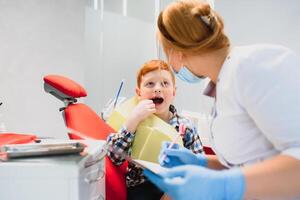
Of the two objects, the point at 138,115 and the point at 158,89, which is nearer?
the point at 138,115

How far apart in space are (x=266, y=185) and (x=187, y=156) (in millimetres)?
402

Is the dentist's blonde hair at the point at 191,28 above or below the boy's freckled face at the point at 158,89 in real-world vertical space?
above

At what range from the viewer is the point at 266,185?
0.83 metres

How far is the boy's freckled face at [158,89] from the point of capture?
1.72 m

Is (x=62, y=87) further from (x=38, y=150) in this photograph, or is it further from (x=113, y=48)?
(x=113, y=48)

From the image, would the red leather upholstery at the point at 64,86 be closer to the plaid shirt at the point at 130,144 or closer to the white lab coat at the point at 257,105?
the plaid shirt at the point at 130,144

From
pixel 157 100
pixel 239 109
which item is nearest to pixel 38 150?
pixel 239 109

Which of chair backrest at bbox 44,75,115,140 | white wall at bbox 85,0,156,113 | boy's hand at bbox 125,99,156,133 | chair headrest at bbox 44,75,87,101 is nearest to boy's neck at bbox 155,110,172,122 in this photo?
boy's hand at bbox 125,99,156,133

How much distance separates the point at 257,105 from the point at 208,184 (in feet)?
0.73

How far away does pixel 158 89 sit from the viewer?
1719mm

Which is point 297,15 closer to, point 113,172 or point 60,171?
point 113,172

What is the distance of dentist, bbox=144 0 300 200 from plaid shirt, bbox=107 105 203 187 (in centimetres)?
48

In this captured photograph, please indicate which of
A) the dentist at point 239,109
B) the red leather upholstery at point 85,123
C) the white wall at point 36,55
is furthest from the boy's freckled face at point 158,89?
the white wall at point 36,55

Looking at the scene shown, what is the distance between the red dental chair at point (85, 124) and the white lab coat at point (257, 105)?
65cm
